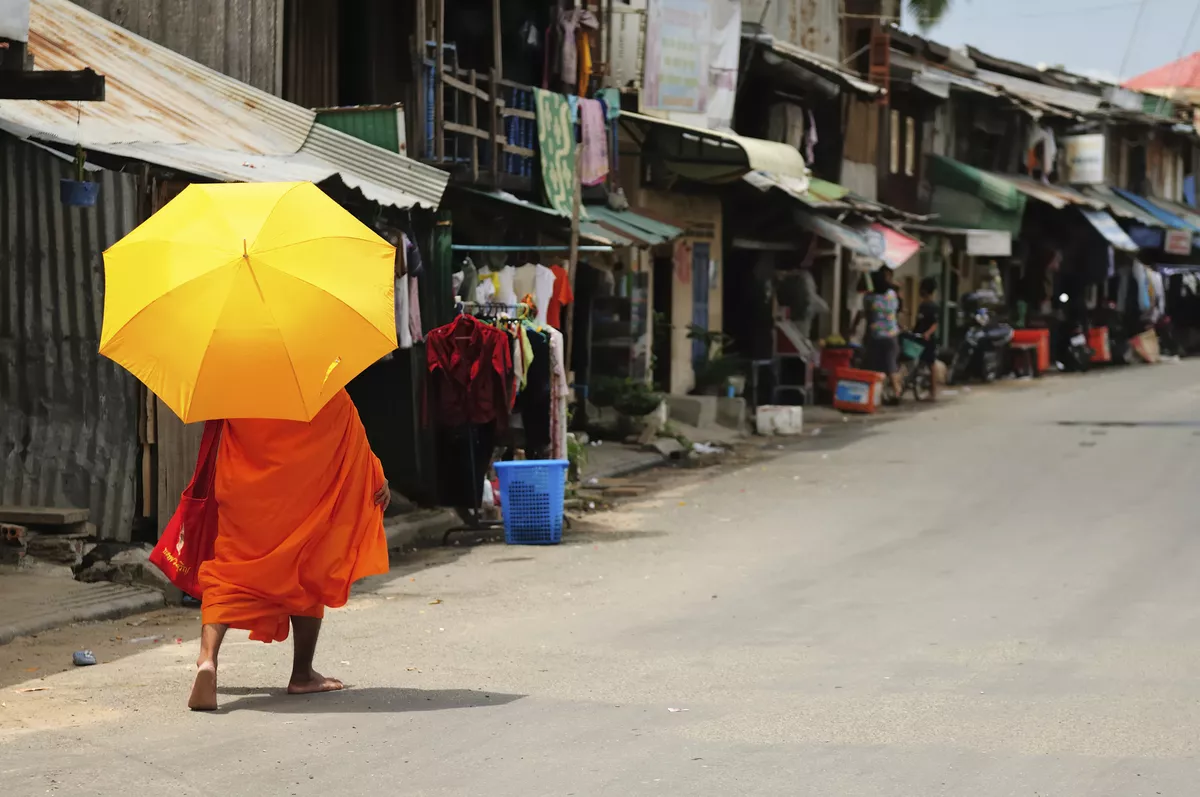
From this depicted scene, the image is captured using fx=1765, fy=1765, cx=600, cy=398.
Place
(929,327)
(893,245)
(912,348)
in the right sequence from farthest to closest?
1. (912,348)
2. (929,327)
3. (893,245)

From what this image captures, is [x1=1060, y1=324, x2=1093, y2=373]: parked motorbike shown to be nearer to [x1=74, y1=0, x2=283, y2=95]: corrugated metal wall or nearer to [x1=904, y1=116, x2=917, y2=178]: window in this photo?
[x1=904, y1=116, x2=917, y2=178]: window

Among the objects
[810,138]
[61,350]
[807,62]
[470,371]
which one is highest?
[807,62]

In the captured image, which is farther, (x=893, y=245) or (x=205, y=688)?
(x=893, y=245)

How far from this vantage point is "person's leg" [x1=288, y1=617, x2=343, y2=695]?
7.29m

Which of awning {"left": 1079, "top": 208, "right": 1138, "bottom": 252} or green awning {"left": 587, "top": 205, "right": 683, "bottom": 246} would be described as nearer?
green awning {"left": 587, "top": 205, "right": 683, "bottom": 246}

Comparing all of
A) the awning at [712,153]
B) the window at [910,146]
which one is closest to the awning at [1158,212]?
the window at [910,146]

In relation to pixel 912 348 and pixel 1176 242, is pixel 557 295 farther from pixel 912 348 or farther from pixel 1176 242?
pixel 1176 242

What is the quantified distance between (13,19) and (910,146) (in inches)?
1124

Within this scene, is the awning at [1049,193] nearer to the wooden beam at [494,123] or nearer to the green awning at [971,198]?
the green awning at [971,198]

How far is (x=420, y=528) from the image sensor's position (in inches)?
513

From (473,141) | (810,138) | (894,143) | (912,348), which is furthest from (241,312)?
(894,143)

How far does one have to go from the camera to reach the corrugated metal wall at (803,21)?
28109 mm

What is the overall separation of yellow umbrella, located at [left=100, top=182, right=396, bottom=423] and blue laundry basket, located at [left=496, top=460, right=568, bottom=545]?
5621 mm

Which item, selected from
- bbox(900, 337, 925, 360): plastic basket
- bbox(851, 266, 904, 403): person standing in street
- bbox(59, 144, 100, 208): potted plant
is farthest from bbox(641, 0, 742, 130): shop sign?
bbox(59, 144, 100, 208): potted plant
